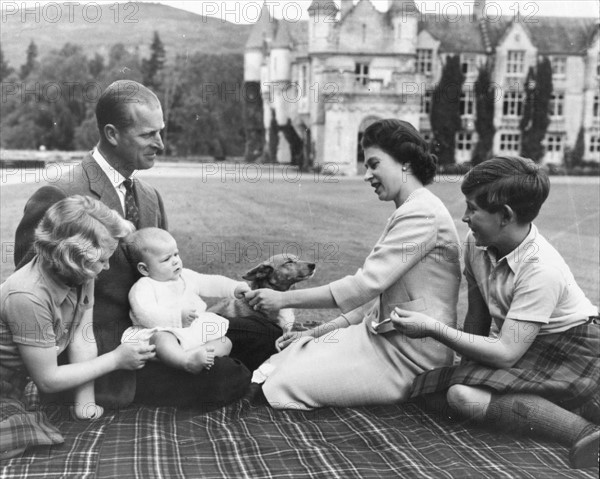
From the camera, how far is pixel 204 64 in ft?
18.5

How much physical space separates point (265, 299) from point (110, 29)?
2.36 m

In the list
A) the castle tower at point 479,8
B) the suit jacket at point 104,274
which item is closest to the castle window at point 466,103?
the castle tower at point 479,8

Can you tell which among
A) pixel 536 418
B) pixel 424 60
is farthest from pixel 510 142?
pixel 536 418

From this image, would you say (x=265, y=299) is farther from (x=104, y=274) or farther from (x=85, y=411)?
(x=85, y=411)

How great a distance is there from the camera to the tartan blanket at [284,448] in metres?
3.19

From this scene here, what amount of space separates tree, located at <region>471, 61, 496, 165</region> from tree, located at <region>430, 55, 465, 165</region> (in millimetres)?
172

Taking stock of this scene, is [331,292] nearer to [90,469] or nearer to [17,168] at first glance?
[90,469]

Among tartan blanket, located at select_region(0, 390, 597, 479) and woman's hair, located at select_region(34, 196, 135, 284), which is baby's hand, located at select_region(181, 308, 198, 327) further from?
woman's hair, located at select_region(34, 196, 135, 284)

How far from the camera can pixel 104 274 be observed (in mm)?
4023

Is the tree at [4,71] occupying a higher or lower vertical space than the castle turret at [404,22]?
lower

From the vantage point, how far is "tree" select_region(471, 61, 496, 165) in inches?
232

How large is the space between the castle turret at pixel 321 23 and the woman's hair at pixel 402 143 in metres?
1.36

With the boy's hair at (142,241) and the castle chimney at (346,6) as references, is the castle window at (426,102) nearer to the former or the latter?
the castle chimney at (346,6)

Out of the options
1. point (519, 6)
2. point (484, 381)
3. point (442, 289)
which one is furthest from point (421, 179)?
point (519, 6)
